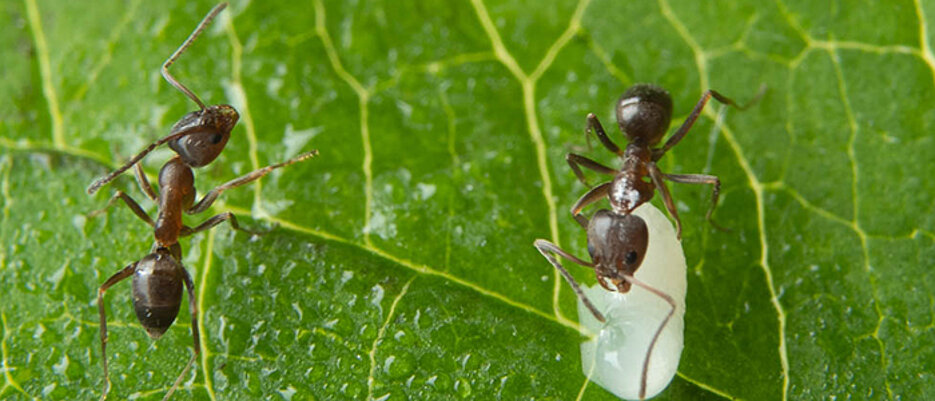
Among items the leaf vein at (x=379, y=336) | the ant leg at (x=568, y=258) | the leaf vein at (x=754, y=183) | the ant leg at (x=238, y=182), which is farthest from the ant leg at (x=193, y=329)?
the leaf vein at (x=754, y=183)

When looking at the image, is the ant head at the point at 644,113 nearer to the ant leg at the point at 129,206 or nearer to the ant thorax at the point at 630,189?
the ant thorax at the point at 630,189

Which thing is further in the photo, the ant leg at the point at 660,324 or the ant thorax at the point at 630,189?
the ant thorax at the point at 630,189

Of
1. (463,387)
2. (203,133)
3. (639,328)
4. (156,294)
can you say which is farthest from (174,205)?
(639,328)

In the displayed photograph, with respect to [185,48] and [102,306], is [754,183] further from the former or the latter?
[102,306]

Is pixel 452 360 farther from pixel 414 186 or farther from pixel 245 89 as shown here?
pixel 245 89

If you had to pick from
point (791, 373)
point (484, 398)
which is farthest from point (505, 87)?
point (791, 373)

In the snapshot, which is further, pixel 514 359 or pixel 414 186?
pixel 414 186

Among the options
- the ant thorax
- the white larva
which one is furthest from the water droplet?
the ant thorax
